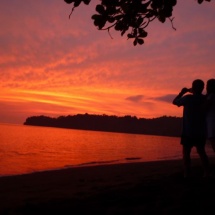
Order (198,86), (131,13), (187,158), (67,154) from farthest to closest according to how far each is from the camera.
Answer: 1. (67,154)
2. (187,158)
3. (198,86)
4. (131,13)

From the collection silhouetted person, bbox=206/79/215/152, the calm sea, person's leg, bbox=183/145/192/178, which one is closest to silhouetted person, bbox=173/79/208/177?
person's leg, bbox=183/145/192/178

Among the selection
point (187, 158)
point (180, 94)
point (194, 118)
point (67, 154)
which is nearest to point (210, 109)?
point (194, 118)

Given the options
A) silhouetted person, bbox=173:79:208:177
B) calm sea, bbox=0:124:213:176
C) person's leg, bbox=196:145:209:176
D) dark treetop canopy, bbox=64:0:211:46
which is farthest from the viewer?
calm sea, bbox=0:124:213:176

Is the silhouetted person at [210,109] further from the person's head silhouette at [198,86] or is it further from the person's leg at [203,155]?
the person's leg at [203,155]

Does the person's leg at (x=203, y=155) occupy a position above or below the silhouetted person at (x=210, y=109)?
below

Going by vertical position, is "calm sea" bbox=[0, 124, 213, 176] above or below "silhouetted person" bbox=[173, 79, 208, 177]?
below

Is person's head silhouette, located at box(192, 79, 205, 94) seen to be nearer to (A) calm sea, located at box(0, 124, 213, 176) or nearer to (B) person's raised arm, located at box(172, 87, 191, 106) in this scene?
(B) person's raised arm, located at box(172, 87, 191, 106)

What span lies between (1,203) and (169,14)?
15.4 feet

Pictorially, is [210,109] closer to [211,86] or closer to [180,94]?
[211,86]

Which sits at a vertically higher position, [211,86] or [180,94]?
[211,86]

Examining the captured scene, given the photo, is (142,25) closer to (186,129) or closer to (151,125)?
(186,129)

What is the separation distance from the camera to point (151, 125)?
160500mm

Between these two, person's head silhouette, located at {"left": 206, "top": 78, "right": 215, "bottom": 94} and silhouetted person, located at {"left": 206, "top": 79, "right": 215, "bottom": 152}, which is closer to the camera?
silhouetted person, located at {"left": 206, "top": 79, "right": 215, "bottom": 152}

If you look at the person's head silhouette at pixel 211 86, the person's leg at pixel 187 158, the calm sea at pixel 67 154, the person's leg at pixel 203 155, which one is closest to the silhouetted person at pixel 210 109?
the person's head silhouette at pixel 211 86
